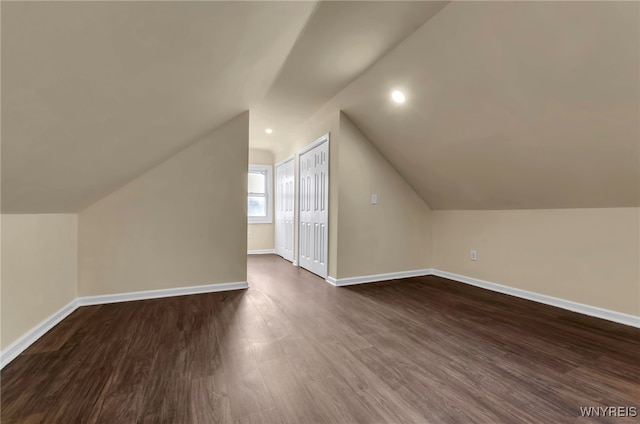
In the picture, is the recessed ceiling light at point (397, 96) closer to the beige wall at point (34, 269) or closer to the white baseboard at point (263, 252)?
the beige wall at point (34, 269)

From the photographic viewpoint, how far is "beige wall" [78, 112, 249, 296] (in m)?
2.84

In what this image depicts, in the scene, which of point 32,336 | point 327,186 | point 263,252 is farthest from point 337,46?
point 263,252

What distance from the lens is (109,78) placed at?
48.0 inches

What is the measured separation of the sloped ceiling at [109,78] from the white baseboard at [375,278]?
2.37 m

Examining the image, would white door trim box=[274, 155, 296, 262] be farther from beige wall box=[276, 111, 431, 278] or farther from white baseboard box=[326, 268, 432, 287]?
white baseboard box=[326, 268, 432, 287]

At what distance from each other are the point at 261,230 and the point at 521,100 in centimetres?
515

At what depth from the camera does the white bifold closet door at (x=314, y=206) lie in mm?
3822

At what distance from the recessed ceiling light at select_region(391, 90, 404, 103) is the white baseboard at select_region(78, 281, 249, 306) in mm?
2668

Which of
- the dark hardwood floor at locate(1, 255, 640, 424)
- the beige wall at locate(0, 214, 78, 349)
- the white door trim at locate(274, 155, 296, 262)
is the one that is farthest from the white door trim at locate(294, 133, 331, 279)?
the beige wall at locate(0, 214, 78, 349)

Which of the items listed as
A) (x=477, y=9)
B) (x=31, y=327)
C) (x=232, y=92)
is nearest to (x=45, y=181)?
(x=31, y=327)

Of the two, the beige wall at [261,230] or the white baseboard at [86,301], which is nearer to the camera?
the white baseboard at [86,301]

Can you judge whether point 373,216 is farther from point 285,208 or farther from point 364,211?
point 285,208

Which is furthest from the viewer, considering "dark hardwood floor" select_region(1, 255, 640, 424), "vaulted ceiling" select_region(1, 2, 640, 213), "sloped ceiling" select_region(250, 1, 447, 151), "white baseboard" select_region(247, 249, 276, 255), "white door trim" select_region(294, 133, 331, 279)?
"white baseboard" select_region(247, 249, 276, 255)

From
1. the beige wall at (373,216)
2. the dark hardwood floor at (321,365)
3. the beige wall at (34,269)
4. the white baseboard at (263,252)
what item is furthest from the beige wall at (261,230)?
the beige wall at (34,269)
